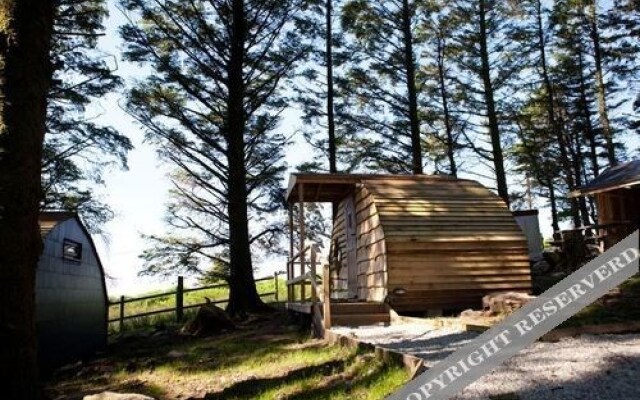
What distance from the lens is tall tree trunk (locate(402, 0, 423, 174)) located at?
2092 centimetres

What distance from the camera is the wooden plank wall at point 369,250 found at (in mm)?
12273

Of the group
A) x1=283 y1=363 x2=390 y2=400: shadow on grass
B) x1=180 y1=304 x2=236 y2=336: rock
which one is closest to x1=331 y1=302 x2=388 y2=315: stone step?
x1=180 y1=304 x2=236 y2=336: rock

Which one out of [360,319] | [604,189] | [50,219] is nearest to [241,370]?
[360,319]

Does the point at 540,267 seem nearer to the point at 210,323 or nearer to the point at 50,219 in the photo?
the point at 210,323

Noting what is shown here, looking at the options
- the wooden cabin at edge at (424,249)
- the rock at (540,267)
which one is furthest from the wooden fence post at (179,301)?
the rock at (540,267)

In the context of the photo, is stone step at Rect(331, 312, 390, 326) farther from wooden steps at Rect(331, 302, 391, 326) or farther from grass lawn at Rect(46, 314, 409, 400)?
grass lawn at Rect(46, 314, 409, 400)

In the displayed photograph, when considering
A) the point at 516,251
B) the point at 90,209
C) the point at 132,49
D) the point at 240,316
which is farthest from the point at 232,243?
the point at 516,251

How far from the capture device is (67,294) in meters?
12.4

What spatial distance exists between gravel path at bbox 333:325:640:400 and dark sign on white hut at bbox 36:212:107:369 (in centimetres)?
775

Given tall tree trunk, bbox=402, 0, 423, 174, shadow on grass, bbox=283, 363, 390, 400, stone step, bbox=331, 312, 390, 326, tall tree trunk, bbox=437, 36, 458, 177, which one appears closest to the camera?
shadow on grass, bbox=283, 363, 390, 400

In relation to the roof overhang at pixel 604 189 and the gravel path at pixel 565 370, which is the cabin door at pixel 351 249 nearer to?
the gravel path at pixel 565 370

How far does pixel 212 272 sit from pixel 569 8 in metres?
22.1

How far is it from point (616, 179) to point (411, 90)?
8243mm

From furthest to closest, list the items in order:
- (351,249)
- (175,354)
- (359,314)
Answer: (351,249) → (359,314) → (175,354)
